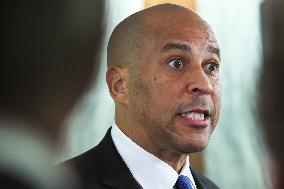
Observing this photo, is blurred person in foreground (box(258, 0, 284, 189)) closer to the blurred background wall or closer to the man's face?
the blurred background wall

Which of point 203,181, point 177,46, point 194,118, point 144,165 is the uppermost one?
point 177,46

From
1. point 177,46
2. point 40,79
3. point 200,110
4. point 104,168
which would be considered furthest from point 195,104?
point 40,79

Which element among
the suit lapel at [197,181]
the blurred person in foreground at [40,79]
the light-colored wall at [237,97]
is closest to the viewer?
the blurred person in foreground at [40,79]

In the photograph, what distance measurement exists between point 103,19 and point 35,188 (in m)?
0.44

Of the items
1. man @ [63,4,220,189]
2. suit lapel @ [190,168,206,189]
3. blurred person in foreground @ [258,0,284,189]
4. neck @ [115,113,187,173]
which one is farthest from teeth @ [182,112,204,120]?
blurred person in foreground @ [258,0,284,189]

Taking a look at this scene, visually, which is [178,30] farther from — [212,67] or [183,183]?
[183,183]

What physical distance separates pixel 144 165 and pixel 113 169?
0.26 ft

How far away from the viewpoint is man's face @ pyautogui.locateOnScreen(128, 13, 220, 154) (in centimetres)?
110

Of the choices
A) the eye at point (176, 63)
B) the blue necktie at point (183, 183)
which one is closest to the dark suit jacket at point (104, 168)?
the blue necktie at point (183, 183)

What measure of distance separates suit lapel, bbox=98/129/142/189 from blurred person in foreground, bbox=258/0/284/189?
0.51m

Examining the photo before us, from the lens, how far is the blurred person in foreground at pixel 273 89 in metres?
1.44

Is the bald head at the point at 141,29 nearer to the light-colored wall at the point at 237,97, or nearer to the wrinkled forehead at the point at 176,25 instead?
the wrinkled forehead at the point at 176,25

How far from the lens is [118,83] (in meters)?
1.16

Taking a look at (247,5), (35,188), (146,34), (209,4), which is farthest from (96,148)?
(247,5)
